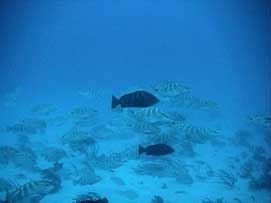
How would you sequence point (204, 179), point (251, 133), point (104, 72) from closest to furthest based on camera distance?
point (204, 179)
point (251, 133)
point (104, 72)

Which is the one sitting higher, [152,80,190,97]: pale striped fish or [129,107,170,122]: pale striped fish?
[152,80,190,97]: pale striped fish

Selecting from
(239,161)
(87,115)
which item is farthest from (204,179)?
(87,115)

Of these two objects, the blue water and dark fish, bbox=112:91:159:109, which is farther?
the blue water

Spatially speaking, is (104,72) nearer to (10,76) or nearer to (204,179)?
(10,76)

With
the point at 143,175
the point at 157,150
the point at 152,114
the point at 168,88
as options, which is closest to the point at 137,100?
the point at 152,114

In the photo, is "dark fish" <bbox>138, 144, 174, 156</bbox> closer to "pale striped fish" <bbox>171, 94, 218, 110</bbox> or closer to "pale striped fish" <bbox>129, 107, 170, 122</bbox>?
"pale striped fish" <bbox>129, 107, 170, 122</bbox>

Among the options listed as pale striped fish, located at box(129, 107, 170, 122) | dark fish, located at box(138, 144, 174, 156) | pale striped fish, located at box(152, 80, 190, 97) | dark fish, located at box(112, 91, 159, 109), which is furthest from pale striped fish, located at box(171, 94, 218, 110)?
dark fish, located at box(112, 91, 159, 109)

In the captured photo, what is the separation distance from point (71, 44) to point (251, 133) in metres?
86.2

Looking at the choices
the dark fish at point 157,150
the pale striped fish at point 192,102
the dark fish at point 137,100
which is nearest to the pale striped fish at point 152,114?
the dark fish at point 157,150

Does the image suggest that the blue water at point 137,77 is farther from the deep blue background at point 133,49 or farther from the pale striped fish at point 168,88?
the pale striped fish at point 168,88

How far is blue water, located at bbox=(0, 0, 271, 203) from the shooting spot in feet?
35.4

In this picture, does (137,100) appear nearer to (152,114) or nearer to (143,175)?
(152,114)

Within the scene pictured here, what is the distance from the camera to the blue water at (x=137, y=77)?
10777 millimetres

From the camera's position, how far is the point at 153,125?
873 cm
